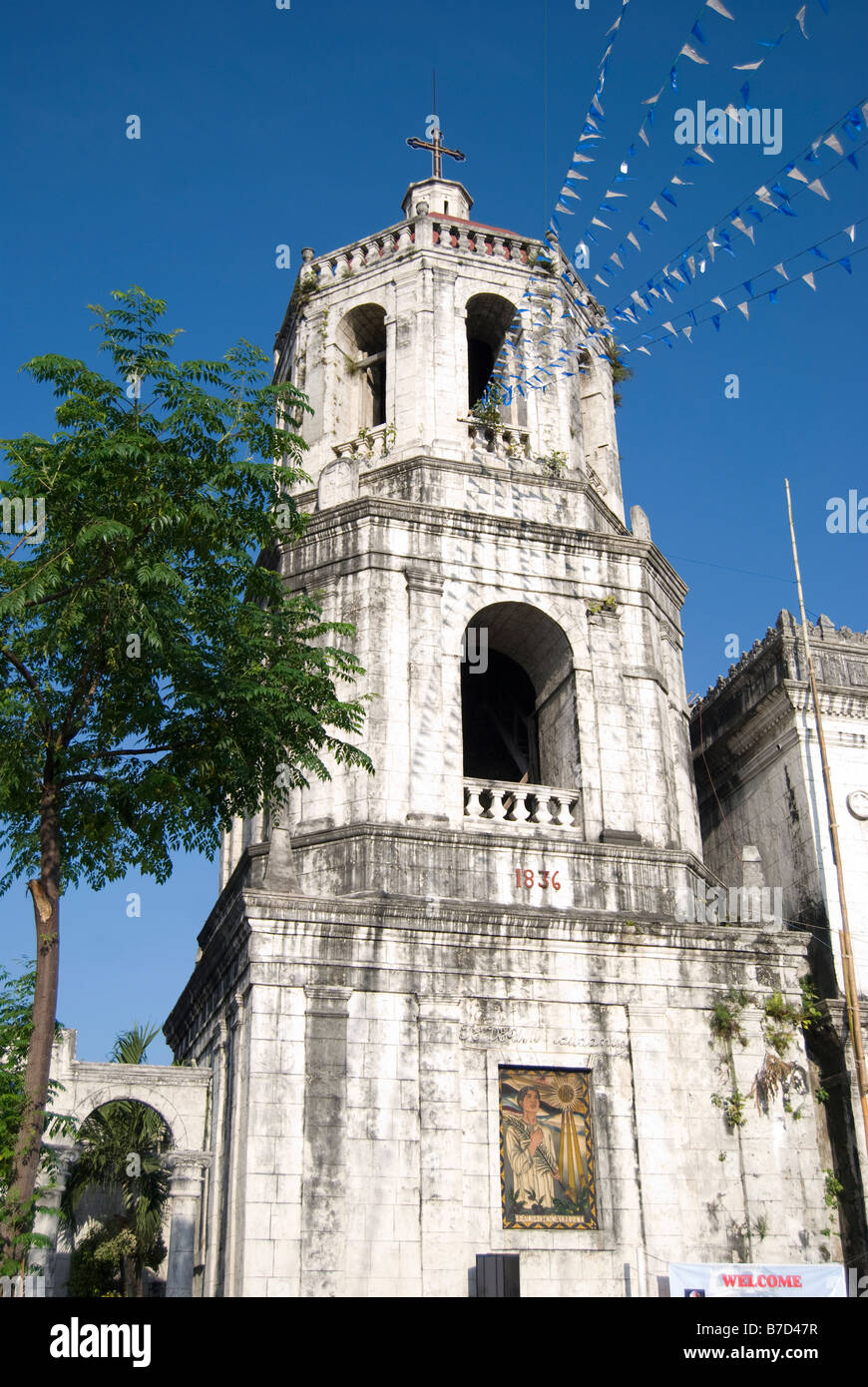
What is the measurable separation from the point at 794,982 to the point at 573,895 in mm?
3418

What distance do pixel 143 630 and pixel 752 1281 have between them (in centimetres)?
1013

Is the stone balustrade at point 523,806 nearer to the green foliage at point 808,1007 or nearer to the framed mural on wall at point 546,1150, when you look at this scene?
the framed mural on wall at point 546,1150

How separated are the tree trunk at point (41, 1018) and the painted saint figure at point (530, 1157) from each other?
630 centimetres

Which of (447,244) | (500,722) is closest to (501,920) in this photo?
(500,722)

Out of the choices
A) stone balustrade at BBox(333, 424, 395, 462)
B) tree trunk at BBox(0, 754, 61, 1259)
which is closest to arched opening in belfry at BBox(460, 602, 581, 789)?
stone balustrade at BBox(333, 424, 395, 462)

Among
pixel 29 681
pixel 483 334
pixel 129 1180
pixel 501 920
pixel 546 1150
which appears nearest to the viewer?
pixel 29 681

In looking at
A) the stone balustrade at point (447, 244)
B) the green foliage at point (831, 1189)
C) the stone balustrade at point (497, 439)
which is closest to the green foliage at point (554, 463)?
the stone balustrade at point (497, 439)

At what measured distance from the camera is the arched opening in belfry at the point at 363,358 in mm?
25047

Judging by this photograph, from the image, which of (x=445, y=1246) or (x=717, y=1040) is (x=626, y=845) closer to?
(x=717, y=1040)

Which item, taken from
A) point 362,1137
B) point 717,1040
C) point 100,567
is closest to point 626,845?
point 717,1040

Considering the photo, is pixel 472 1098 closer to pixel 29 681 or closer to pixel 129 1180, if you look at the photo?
pixel 29 681

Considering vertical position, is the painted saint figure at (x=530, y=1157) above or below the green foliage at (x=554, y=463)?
below

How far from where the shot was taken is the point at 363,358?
25438mm

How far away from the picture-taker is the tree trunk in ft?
42.4
